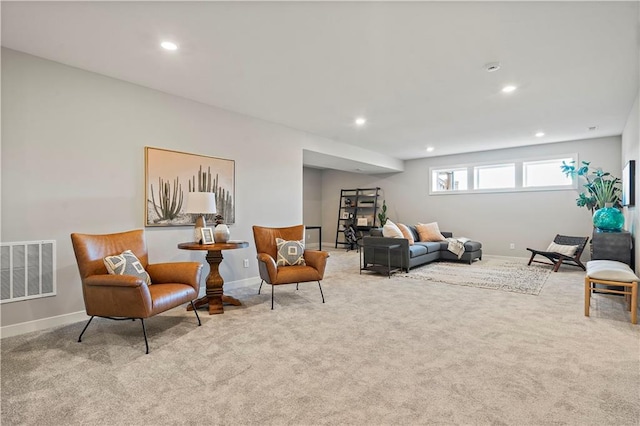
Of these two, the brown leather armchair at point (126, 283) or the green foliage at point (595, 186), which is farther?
the green foliage at point (595, 186)

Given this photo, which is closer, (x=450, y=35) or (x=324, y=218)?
Result: (x=450, y=35)

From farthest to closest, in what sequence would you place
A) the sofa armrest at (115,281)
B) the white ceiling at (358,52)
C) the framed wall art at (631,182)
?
1. the framed wall art at (631,182)
2. the sofa armrest at (115,281)
3. the white ceiling at (358,52)

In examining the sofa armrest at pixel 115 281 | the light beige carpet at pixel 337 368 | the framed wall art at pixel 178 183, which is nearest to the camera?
the light beige carpet at pixel 337 368

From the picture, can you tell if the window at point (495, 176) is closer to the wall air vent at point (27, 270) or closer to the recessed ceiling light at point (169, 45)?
the recessed ceiling light at point (169, 45)

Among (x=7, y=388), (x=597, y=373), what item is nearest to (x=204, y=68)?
(x=7, y=388)

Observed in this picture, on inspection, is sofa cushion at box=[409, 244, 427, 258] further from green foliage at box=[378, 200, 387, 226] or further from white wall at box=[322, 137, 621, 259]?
green foliage at box=[378, 200, 387, 226]

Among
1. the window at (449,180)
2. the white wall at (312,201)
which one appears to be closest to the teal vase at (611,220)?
the window at (449,180)

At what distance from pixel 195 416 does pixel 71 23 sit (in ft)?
9.19

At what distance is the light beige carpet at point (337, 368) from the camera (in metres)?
1.70

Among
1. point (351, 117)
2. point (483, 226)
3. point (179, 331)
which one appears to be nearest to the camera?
point (179, 331)

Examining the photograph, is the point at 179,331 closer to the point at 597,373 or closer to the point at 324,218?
the point at 597,373

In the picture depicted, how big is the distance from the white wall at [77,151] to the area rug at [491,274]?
3.20 m

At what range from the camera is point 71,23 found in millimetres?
2430

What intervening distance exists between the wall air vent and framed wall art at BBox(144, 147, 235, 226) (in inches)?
35.8
